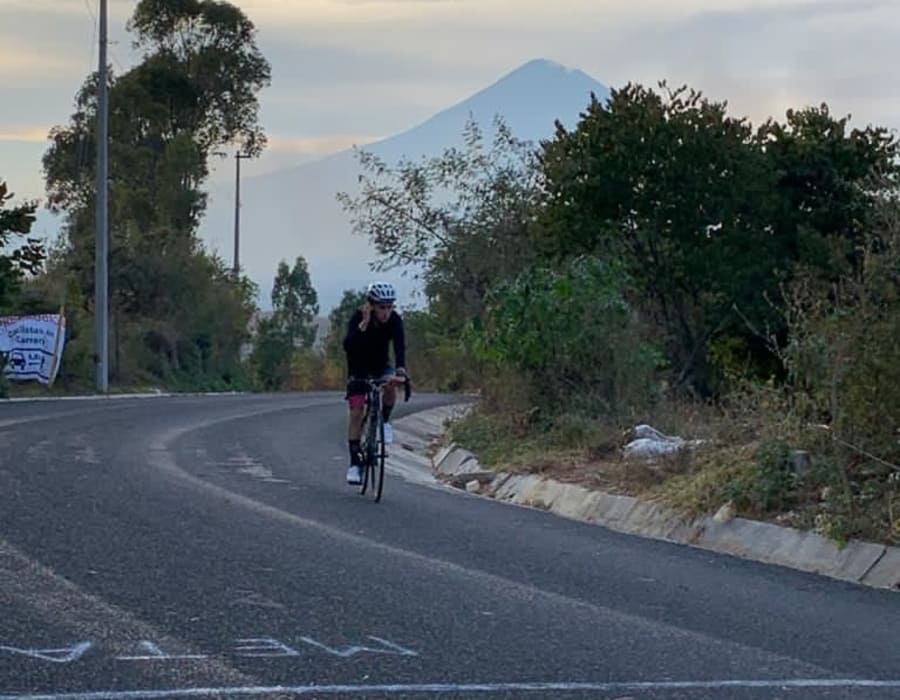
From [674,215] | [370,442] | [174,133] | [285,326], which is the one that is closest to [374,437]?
[370,442]

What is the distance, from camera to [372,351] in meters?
13.7

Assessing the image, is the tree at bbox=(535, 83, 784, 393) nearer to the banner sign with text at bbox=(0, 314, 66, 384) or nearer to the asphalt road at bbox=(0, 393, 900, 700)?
the banner sign with text at bbox=(0, 314, 66, 384)

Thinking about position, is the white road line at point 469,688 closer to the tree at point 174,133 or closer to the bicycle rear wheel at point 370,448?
the bicycle rear wheel at point 370,448

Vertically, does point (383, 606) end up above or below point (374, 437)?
below

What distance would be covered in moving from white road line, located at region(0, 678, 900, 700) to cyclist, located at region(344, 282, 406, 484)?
6.67 meters

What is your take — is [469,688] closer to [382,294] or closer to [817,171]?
[382,294]

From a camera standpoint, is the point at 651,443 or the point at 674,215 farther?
the point at 674,215

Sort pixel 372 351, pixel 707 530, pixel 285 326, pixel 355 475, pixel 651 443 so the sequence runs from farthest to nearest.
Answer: pixel 285 326
pixel 651 443
pixel 355 475
pixel 372 351
pixel 707 530

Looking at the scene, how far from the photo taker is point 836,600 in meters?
9.61

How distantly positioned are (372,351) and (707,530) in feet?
11.0

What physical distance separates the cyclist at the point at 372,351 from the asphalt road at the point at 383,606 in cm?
72

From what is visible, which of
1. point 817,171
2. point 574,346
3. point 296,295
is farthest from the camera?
point 296,295

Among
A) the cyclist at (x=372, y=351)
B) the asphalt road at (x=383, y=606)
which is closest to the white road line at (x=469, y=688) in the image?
the asphalt road at (x=383, y=606)

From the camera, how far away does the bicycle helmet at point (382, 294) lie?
13.4 meters
